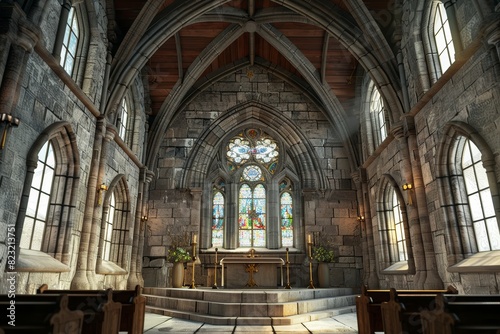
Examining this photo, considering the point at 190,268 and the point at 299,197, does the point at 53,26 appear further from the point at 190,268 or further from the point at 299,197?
the point at 299,197

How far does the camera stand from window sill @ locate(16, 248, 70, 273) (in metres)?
6.02

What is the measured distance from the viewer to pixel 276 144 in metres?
14.5

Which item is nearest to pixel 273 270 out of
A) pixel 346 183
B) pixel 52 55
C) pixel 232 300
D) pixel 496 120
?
pixel 232 300

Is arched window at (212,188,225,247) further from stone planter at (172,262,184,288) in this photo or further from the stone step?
the stone step

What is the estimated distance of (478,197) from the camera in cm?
684

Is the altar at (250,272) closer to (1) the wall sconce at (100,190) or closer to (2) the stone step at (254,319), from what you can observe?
(2) the stone step at (254,319)

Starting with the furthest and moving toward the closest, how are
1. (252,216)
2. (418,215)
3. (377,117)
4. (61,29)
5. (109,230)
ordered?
(252,216) < (377,117) < (109,230) < (418,215) < (61,29)

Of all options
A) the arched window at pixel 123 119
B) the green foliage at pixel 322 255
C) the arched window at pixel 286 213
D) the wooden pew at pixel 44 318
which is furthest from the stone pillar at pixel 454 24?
the arched window at pixel 123 119

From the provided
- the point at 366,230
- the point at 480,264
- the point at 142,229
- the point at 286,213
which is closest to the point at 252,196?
the point at 286,213

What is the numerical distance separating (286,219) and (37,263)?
8.89 meters

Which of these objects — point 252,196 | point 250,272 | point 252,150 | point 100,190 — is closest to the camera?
point 100,190

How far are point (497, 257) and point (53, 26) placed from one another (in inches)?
384

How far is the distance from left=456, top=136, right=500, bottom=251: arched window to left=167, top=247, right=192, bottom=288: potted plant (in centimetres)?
823

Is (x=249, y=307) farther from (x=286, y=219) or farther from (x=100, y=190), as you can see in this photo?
(x=286, y=219)
